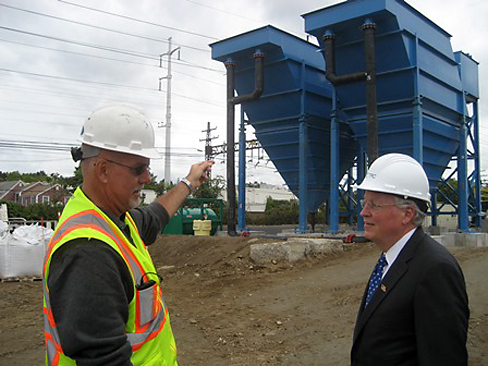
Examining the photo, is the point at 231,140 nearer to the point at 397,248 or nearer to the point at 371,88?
the point at 371,88

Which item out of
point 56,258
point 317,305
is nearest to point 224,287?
point 317,305

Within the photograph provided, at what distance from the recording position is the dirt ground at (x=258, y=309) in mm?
5098

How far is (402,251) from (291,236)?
1094 cm

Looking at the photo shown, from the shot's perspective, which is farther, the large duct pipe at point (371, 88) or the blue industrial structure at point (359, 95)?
the blue industrial structure at point (359, 95)

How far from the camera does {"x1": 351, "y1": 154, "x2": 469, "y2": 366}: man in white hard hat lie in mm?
1860

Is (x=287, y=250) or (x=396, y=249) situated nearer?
(x=396, y=249)

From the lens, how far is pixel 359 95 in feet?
42.5

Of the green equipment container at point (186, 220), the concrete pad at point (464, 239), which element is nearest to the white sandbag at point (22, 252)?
the green equipment container at point (186, 220)

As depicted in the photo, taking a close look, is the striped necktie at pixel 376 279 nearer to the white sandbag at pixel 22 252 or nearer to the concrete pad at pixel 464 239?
the white sandbag at pixel 22 252

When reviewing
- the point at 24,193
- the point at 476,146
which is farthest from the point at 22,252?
the point at 24,193

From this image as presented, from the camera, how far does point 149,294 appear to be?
1.66 meters

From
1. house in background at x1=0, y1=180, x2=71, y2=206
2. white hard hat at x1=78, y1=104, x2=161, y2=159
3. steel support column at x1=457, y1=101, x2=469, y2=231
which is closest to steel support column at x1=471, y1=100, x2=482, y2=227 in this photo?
steel support column at x1=457, y1=101, x2=469, y2=231

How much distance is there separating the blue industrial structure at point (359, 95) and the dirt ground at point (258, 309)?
3731mm

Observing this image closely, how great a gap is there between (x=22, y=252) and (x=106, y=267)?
33.8 feet
